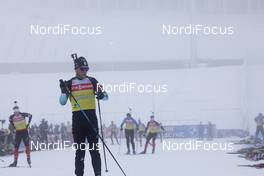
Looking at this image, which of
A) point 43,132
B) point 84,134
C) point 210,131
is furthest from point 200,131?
point 84,134

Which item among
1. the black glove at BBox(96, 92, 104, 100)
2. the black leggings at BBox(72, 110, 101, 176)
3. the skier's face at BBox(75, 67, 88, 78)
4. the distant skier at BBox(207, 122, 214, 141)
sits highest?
the skier's face at BBox(75, 67, 88, 78)

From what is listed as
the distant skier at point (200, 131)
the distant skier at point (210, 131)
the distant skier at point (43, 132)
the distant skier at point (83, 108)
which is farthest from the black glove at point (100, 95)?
the distant skier at point (200, 131)

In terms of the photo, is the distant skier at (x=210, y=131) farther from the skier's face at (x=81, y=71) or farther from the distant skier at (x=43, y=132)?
the skier's face at (x=81, y=71)

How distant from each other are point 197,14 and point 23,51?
9035 mm

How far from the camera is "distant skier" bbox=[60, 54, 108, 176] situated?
5309mm

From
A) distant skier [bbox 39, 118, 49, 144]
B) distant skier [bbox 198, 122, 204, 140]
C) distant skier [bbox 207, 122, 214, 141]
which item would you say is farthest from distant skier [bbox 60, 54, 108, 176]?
distant skier [bbox 198, 122, 204, 140]

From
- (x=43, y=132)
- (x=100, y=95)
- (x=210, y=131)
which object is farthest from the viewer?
(x=210, y=131)

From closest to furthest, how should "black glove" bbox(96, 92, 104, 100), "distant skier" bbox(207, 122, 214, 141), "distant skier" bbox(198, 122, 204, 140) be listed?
"black glove" bbox(96, 92, 104, 100) → "distant skier" bbox(207, 122, 214, 141) → "distant skier" bbox(198, 122, 204, 140)

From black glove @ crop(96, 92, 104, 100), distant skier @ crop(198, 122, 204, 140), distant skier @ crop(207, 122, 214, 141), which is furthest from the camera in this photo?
distant skier @ crop(198, 122, 204, 140)

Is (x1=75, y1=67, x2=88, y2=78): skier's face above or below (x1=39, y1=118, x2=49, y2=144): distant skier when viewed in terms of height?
above

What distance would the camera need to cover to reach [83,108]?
5328 millimetres

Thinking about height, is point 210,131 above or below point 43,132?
below

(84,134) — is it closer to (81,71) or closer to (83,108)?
(83,108)

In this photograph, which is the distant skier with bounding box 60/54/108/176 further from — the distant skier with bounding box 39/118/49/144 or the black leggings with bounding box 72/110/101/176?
the distant skier with bounding box 39/118/49/144
